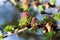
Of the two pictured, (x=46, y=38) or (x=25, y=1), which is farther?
(x=25, y=1)

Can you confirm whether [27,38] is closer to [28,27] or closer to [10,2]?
[28,27]

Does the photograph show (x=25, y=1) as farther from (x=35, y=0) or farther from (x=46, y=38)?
(x=46, y=38)

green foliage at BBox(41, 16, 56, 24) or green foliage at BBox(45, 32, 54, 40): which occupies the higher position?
green foliage at BBox(41, 16, 56, 24)

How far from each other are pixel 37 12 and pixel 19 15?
0.08 metres

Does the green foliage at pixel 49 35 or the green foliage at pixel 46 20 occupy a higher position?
the green foliage at pixel 46 20

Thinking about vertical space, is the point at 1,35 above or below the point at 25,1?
below

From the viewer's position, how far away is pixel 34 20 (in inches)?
A: 25.7

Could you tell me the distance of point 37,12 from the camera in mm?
727

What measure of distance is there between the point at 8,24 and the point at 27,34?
0.09 m

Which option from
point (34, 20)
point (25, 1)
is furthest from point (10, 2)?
point (34, 20)

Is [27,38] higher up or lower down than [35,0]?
lower down

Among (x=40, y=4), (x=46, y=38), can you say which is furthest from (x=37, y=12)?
(x=46, y=38)

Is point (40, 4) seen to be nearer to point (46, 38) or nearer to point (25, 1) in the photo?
point (25, 1)

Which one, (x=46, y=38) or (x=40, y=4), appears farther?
(x=40, y=4)
